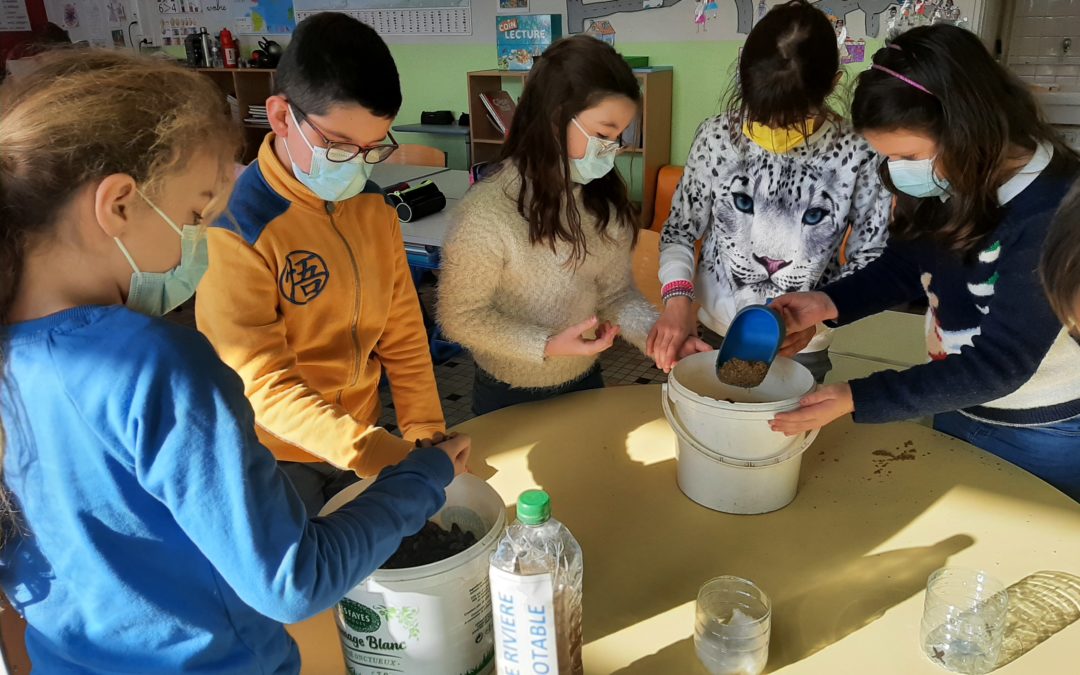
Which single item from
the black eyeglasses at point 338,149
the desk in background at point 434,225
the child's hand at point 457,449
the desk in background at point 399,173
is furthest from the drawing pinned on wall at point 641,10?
the child's hand at point 457,449

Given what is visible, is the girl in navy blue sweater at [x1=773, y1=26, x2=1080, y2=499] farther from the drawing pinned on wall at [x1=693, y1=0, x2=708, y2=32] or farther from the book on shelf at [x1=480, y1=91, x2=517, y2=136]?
the book on shelf at [x1=480, y1=91, x2=517, y2=136]

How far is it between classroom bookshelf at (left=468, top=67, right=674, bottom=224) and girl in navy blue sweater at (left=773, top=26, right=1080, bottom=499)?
9.22ft

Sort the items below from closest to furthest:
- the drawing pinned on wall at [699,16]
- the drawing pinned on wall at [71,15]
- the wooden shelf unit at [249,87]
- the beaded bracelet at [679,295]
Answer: the beaded bracelet at [679,295] → the drawing pinned on wall at [699,16] → the wooden shelf unit at [249,87] → the drawing pinned on wall at [71,15]

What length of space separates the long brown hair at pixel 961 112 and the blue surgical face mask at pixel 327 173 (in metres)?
0.74

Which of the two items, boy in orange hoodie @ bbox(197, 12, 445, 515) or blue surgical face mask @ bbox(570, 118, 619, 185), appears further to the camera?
blue surgical face mask @ bbox(570, 118, 619, 185)

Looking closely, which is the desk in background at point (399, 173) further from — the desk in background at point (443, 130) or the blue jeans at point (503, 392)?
the blue jeans at point (503, 392)

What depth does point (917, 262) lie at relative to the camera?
1300 millimetres

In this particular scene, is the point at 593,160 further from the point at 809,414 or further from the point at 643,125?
the point at 643,125

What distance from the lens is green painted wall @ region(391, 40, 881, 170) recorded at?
155 inches

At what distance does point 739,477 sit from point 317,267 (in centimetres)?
66

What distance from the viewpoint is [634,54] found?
4.16 m

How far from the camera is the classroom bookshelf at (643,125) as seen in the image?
13.0 ft

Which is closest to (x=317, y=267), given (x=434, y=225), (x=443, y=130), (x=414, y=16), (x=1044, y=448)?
(x=1044, y=448)

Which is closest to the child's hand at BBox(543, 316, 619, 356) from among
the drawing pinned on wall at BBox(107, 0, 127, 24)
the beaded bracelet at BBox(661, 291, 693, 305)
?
the beaded bracelet at BBox(661, 291, 693, 305)
